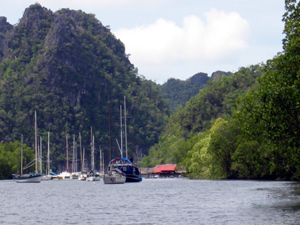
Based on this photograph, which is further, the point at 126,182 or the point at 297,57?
the point at 126,182

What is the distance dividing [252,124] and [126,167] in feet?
213

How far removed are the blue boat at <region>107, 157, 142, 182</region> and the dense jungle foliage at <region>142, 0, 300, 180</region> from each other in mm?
14137

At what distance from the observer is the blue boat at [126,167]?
353 feet

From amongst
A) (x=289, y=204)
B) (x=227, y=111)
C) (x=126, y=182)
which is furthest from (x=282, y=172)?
(x=227, y=111)

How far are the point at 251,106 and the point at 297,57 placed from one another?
5970 millimetres

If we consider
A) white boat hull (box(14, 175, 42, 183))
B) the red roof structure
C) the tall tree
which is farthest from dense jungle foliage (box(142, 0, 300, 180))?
white boat hull (box(14, 175, 42, 183))

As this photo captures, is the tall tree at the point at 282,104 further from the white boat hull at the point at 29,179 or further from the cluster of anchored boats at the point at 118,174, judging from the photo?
the white boat hull at the point at 29,179

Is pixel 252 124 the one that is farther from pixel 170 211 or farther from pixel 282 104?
pixel 170 211

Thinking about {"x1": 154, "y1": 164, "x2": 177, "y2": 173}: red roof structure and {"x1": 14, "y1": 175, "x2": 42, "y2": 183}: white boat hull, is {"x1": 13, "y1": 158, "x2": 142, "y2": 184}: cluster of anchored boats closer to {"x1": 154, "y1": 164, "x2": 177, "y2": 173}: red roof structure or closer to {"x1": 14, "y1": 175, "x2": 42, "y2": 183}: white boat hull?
{"x1": 14, "y1": 175, "x2": 42, "y2": 183}: white boat hull

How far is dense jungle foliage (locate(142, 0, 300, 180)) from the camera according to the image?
4256 cm

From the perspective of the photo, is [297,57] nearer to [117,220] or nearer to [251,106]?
[251,106]

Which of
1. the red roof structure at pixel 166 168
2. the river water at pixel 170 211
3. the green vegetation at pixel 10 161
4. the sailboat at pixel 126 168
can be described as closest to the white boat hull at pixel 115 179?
the sailboat at pixel 126 168

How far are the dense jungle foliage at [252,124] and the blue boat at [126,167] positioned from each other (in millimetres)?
14137

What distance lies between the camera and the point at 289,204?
1928 inches
